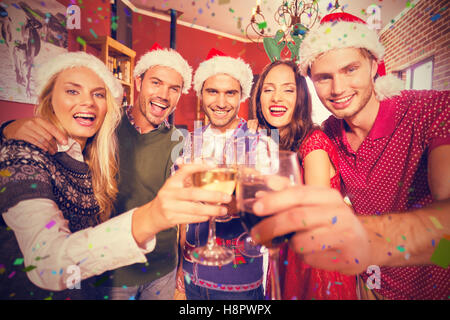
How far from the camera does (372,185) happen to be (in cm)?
79

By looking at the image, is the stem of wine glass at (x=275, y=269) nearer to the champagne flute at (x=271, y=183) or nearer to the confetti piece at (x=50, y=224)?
the champagne flute at (x=271, y=183)

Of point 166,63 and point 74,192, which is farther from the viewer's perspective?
point 166,63

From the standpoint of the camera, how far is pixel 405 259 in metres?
0.52

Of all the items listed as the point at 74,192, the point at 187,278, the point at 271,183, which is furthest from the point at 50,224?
the point at 187,278

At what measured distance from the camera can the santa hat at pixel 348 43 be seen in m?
0.90

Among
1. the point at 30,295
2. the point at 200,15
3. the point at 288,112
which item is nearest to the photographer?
the point at 30,295

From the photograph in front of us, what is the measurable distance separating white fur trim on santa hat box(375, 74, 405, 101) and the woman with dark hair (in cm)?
28

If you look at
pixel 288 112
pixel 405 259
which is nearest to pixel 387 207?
pixel 405 259

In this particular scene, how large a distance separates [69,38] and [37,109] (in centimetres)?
133

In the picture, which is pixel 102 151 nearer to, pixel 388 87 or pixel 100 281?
pixel 100 281

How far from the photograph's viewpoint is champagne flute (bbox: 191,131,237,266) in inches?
21.3

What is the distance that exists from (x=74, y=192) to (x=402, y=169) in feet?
3.66
